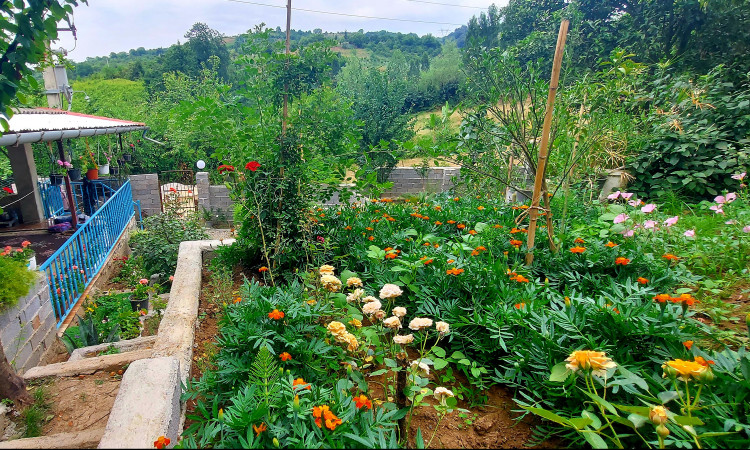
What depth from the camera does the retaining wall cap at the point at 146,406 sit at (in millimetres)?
1281

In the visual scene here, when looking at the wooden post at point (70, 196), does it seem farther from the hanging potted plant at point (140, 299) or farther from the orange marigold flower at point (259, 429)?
Answer: the orange marigold flower at point (259, 429)

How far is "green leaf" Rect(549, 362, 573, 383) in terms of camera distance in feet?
4.67

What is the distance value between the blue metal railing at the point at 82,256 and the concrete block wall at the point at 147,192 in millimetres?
2424

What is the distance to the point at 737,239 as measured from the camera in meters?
3.02

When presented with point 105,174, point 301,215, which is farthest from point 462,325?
point 105,174

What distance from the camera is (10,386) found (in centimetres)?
197

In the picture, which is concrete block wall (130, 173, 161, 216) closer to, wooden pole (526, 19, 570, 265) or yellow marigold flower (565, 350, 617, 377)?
wooden pole (526, 19, 570, 265)

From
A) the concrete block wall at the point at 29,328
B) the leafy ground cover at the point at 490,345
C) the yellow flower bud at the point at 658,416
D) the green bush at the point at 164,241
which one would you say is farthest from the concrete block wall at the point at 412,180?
the yellow flower bud at the point at 658,416

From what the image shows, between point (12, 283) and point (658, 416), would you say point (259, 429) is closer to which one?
point (658, 416)

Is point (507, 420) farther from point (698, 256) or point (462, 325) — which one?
point (698, 256)

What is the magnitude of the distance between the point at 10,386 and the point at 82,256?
3088 mm

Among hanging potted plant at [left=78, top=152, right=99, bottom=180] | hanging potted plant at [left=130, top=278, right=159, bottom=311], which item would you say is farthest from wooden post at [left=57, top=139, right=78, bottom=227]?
hanging potted plant at [left=130, top=278, right=159, bottom=311]

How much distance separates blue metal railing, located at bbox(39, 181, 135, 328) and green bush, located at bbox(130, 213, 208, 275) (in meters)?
0.48

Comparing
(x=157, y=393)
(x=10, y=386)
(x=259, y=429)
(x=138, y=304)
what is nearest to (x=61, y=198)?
(x=138, y=304)
